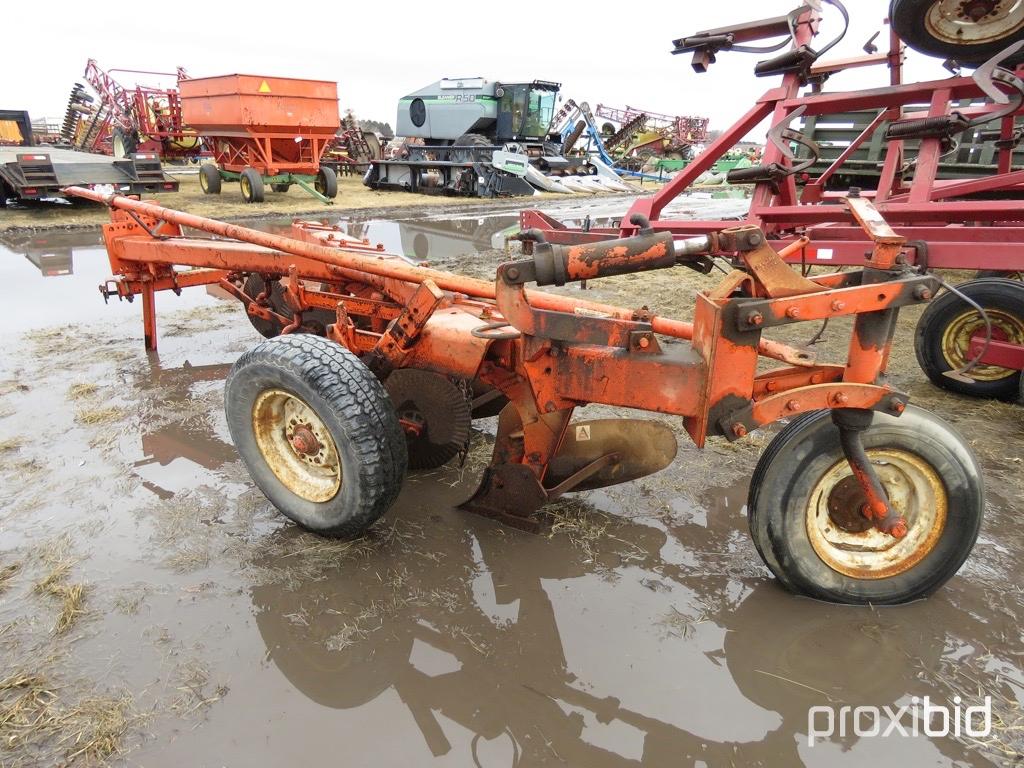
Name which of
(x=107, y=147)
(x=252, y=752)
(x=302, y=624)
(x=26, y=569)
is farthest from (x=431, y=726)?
(x=107, y=147)

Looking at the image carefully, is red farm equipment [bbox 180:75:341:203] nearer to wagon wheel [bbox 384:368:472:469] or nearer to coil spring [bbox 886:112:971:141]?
wagon wheel [bbox 384:368:472:469]

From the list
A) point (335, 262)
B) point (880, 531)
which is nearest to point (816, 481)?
point (880, 531)

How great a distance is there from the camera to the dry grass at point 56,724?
5.95 ft

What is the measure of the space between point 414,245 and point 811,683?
31.5ft

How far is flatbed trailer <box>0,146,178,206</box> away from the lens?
38.2ft

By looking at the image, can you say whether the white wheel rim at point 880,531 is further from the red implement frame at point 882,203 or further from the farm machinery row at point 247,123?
the farm machinery row at point 247,123

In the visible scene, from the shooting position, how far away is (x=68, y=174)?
11.9 metres

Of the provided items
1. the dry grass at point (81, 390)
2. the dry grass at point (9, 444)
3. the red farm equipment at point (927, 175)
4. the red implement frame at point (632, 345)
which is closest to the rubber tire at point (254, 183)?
the dry grass at point (81, 390)

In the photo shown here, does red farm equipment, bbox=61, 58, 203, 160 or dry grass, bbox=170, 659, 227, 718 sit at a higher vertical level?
red farm equipment, bbox=61, 58, 203, 160

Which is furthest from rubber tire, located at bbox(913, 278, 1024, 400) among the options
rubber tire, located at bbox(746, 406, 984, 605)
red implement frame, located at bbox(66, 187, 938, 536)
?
red implement frame, located at bbox(66, 187, 938, 536)

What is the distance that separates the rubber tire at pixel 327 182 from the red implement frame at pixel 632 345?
1382 centimetres

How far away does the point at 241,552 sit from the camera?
2.73 metres

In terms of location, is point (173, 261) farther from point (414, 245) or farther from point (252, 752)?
point (414, 245)

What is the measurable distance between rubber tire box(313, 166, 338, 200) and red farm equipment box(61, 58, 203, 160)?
468 centimetres
